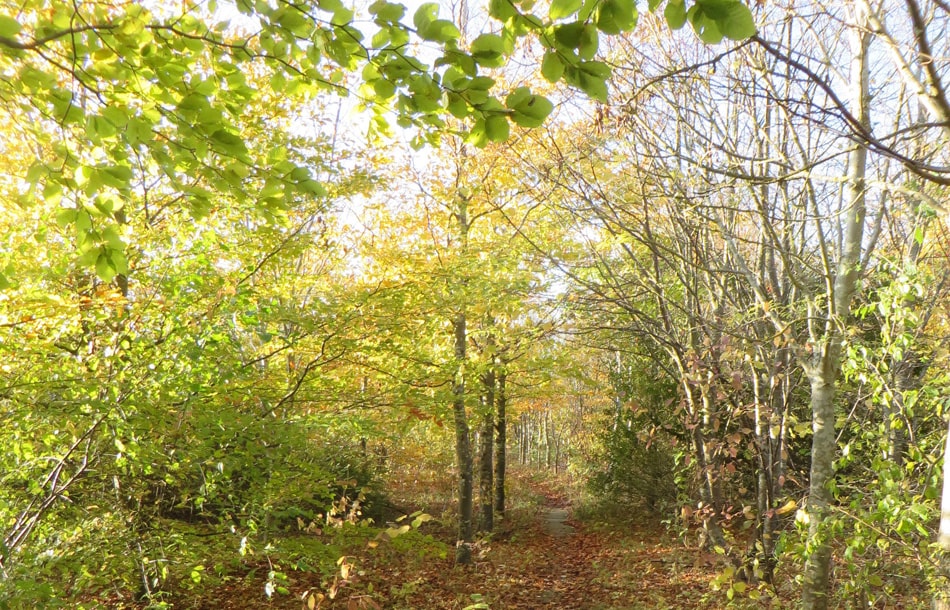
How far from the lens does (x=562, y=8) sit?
1481mm

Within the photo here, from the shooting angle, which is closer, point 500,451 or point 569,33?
point 569,33

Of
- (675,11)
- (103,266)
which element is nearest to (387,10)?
(675,11)

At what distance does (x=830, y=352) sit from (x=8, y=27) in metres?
4.84

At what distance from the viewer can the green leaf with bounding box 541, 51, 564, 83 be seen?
164 cm

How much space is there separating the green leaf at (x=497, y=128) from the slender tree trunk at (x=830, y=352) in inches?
122

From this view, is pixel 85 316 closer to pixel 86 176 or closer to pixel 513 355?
pixel 86 176

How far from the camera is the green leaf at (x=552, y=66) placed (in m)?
1.64

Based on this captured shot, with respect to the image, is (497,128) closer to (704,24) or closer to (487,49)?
(487,49)

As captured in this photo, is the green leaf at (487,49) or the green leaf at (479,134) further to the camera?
the green leaf at (479,134)

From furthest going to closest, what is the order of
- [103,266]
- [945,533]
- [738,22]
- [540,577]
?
[540,577] → [945,533] → [103,266] → [738,22]

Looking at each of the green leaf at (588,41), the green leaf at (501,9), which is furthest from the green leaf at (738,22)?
the green leaf at (501,9)

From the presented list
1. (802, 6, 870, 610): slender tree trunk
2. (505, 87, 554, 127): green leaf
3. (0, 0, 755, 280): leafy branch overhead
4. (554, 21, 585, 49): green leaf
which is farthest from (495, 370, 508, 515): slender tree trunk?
(554, 21, 585, 49): green leaf

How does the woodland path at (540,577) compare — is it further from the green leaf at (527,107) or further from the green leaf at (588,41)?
the green leaf at (588,41)

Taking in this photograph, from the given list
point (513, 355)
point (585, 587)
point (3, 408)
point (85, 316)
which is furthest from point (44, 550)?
point (585, 587)
